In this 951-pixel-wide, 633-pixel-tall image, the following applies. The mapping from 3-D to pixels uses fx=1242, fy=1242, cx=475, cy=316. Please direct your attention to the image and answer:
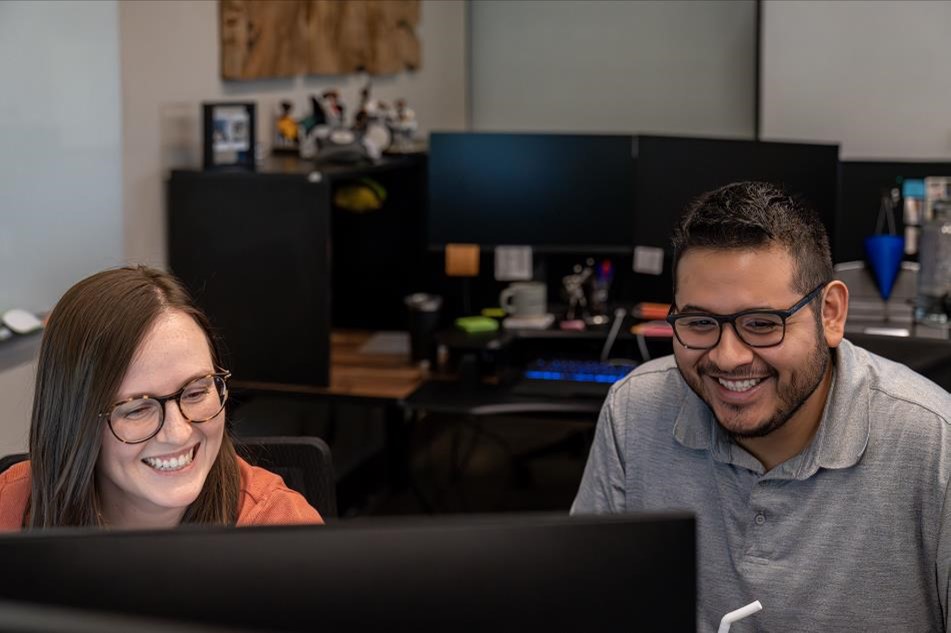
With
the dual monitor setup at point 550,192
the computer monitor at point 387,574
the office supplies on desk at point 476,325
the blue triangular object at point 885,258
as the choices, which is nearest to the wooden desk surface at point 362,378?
the office supplies on desk at point 476,325

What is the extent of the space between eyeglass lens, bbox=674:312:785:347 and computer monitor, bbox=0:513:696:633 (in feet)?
2.51

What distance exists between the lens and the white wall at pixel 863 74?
390 centimetres

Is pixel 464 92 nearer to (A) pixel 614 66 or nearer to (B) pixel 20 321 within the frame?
(A) pixel 614 66

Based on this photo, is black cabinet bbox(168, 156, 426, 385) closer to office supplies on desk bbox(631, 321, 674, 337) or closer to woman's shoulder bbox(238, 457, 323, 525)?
office supplies on desk bbox(631, 321, 674, 337)

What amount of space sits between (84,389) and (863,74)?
3.15 meters

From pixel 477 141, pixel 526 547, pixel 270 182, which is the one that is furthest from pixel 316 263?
pixel 526 547

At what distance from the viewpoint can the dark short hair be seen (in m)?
1.52

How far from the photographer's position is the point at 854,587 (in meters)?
1.51

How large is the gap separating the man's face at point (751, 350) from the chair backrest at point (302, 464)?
0.58 m

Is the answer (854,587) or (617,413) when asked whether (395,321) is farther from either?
(854,587)

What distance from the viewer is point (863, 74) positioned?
3.94 metres

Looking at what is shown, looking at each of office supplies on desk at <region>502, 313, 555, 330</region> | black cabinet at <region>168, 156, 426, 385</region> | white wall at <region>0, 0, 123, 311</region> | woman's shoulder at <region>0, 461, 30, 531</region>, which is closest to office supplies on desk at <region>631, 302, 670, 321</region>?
office supplies on desk at <region>502, 313, 555, 330</region>

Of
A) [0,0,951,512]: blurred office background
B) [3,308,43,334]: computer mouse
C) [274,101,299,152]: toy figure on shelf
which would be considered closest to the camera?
[3,308,43,334]: computer mouse

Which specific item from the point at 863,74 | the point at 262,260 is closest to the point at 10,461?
the point at 262,260
